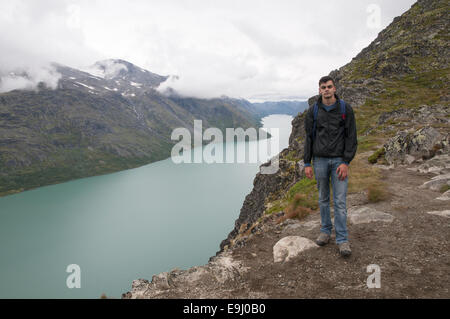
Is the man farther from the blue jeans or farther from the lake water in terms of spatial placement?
the lake water

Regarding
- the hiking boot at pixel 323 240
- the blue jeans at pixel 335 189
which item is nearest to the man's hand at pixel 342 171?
the blue jeans at pixel 335 189

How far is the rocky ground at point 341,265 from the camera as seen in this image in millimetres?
5168

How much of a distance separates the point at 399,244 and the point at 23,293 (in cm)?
8290

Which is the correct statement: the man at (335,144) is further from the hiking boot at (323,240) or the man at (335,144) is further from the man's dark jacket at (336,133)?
the hiking boot at (323,240)

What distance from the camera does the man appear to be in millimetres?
6297

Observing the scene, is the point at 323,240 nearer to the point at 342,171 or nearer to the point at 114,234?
the point at 342,171

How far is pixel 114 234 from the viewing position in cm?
8331

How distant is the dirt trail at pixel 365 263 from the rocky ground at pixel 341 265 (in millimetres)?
17

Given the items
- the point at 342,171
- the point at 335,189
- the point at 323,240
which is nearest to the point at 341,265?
the point at 323,240

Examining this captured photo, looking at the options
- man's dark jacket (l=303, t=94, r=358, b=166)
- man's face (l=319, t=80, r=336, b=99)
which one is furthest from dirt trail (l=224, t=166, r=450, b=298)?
man's face (l=319, t=80, r=336, b=99)

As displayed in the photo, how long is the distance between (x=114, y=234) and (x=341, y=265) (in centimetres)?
9111

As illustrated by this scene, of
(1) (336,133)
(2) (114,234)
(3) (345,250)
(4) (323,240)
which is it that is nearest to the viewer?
(3) (345,250)

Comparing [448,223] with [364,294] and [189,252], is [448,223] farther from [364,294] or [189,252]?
[189,252]
